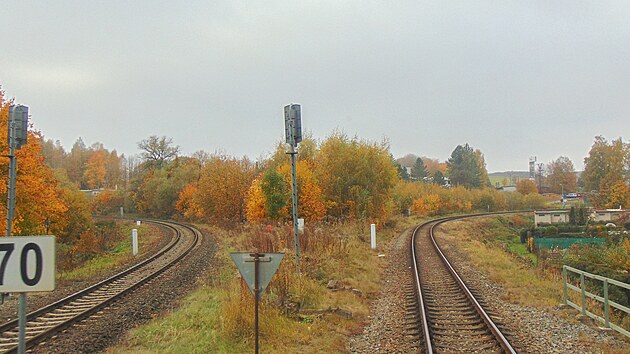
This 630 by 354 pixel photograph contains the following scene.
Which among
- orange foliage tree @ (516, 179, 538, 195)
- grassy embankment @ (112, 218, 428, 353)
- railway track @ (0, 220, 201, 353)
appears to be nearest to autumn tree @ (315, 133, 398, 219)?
railway track @ (0, 220, 201, 353)

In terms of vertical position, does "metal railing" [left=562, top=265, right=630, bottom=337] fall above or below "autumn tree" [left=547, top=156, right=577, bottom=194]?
below

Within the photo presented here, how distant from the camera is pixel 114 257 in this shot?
2666 centimetres

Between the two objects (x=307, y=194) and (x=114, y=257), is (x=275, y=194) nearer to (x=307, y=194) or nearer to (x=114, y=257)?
(x=307, y=194)

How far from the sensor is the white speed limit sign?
4.76 meters

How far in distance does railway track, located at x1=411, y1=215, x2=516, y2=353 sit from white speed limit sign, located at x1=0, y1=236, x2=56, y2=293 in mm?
5595

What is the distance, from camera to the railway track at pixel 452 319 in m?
8.52

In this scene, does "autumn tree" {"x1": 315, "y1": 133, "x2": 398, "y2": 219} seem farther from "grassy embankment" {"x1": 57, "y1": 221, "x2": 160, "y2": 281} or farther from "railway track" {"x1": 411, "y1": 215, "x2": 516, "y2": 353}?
"railway track" {"x1": 411, "y1": 215, "x2": 516, "y2": 353}

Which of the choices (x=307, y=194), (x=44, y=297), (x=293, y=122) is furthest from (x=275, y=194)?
(x=293, y=122)

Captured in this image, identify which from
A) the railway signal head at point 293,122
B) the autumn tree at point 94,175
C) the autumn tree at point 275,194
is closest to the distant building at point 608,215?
the autumn tree at point 275,194

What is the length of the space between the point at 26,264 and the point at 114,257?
2340cm

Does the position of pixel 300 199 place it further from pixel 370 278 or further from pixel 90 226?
pixel 90 226

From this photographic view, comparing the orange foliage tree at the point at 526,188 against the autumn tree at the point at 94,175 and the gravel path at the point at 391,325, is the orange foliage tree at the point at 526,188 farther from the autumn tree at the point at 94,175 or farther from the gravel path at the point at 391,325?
the gravel path at the point at 391,325

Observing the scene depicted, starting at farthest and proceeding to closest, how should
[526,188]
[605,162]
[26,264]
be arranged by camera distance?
[526,188]
[605,162]
[26,264]

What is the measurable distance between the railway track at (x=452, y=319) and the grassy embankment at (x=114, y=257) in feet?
38.3
